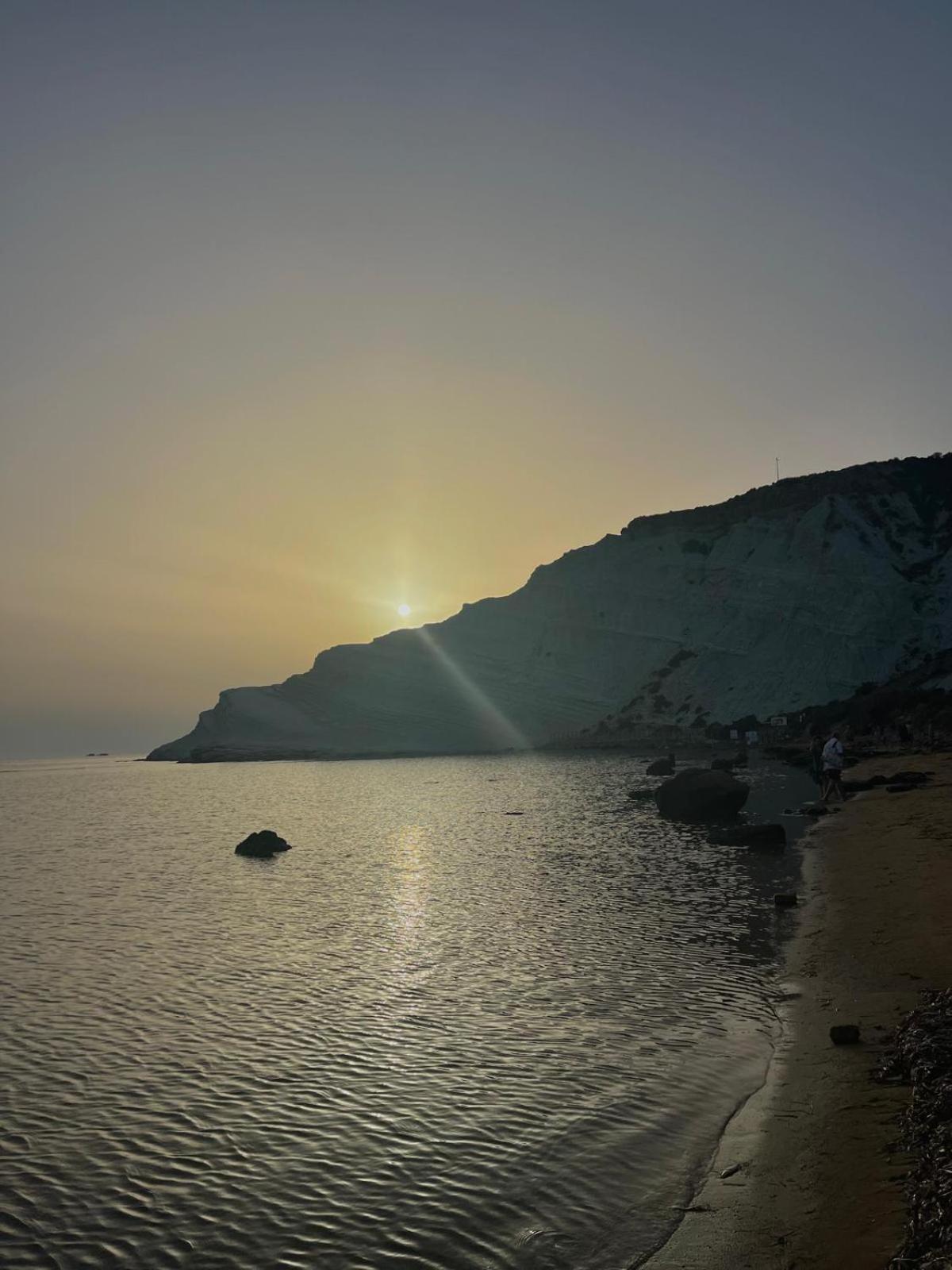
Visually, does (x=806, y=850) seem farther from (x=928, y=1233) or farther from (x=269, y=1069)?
(x=928, y=1233)

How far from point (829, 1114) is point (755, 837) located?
24398mm

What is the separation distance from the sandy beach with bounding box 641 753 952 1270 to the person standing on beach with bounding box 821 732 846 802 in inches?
858

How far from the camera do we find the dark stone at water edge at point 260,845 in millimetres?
37906

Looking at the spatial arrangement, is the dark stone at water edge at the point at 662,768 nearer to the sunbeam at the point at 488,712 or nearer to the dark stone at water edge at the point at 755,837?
the dark stone at water edge at the point at 755,837

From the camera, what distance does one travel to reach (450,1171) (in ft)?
30.8

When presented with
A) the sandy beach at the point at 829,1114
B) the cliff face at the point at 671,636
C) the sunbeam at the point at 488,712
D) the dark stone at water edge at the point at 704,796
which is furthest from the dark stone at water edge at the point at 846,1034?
the sunbeam at the point at 488,712

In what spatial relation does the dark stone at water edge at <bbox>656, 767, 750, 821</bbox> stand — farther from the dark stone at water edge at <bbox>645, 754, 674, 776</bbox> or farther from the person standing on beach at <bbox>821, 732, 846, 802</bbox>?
the dark stone at water edge at <bbox>645, 754, 674, 776</bbox>

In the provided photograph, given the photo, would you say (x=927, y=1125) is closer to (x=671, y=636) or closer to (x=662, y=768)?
(x=662, y=768)

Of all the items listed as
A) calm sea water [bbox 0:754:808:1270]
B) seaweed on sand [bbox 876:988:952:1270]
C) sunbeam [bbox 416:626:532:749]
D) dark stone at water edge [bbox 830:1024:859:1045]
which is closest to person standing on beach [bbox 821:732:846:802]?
calm sea water [bbox 0:754:808:1270]

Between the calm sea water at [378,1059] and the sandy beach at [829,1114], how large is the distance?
15.7 inches

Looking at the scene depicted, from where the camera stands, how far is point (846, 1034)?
1170 cm

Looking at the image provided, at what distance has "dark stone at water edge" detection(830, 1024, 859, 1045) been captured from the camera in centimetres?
1169

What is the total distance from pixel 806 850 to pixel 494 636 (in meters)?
118

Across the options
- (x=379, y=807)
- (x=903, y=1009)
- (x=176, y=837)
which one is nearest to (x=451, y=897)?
(x=903, y=1009)
